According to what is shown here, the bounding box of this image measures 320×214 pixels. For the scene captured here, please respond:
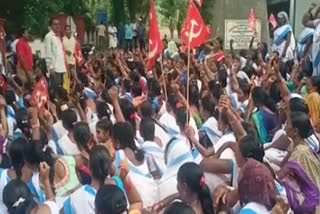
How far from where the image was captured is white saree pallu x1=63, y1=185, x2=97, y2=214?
5.30 m

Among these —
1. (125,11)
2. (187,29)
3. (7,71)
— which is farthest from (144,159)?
(125,11)

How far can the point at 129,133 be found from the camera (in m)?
6.61

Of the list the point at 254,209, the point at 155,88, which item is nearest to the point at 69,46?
the point at 155,88

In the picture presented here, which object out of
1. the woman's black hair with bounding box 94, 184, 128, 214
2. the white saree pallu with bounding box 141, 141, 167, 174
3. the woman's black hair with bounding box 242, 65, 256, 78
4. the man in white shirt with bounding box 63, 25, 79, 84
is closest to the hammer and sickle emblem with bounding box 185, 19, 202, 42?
the woman's black hair with bounding box 242, 65, 256, 78

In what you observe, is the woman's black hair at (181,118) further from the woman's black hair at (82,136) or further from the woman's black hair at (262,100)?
the woman's black hair at (82,136)

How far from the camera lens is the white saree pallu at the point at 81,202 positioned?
17.4ft

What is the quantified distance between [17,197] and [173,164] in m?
1.50

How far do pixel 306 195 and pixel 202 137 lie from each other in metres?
1.99

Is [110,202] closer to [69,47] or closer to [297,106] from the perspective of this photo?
[297,106]

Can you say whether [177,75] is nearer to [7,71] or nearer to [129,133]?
[7,71]

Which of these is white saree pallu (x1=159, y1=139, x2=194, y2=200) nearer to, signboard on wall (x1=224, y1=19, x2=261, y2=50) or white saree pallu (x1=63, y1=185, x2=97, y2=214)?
white saree pallu (x1=63, y1=185, x2=97, y2=214)


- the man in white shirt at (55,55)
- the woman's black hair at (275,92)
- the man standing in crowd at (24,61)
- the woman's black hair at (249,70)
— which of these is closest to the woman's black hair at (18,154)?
the woman's black hair at (275,92)

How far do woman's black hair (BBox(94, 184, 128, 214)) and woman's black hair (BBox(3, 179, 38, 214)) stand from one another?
25.2 inches

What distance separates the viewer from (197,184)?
17.0ft
